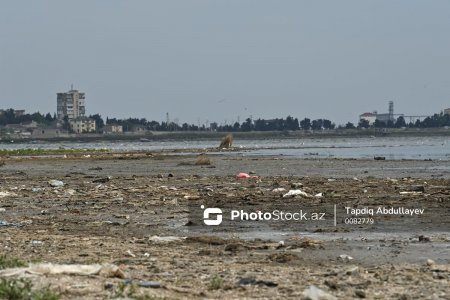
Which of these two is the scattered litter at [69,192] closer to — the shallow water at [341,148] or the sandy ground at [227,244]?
the sandy ground at [227,244]

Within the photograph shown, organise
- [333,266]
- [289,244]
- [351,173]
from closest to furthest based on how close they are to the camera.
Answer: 1. [333,266]
2. [289,244]
3. [351,173]

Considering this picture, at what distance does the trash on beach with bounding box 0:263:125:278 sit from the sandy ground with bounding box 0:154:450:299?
13 centimetres

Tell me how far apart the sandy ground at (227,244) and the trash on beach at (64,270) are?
0.13m

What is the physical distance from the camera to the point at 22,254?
→ 10.4 m

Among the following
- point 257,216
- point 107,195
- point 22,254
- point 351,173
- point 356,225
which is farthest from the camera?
point 351,173

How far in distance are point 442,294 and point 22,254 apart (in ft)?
16.1

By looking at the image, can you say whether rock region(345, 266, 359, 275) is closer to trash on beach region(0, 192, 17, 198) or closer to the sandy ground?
the sandy ground

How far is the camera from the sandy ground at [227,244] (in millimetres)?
8000

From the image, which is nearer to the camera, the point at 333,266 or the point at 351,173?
the point at 333,266

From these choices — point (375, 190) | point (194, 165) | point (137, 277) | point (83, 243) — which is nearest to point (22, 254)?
point (83, 243)

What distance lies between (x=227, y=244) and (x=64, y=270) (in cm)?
320

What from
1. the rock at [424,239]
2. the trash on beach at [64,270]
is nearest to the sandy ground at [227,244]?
the rock at [424,239]

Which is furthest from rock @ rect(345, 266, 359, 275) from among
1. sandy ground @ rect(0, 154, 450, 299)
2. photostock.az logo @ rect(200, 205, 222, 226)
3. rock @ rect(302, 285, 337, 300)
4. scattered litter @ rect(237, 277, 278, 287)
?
photostock.az logo @ rect(200, 205, 222, 226)

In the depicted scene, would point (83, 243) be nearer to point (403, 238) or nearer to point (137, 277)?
point (137, 277)
